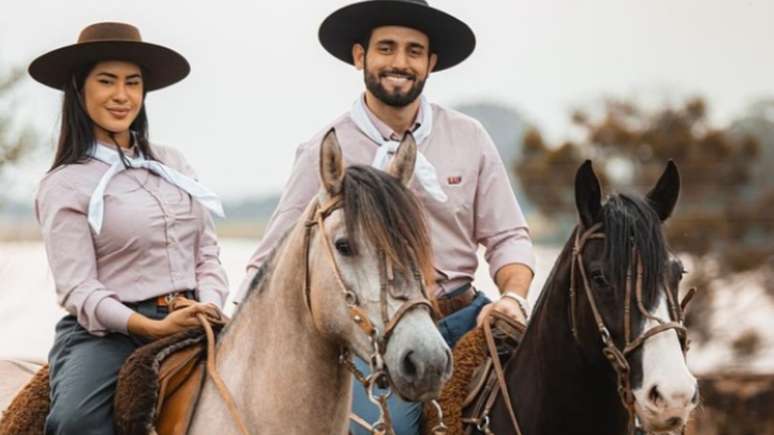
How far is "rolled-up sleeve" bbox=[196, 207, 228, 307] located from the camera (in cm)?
609

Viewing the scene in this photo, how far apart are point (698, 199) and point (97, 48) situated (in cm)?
1430

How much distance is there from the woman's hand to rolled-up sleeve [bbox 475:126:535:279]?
5.03ft

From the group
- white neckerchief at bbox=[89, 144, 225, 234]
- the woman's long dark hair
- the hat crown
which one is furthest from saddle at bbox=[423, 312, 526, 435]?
the hat crown

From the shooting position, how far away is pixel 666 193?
18.5ft

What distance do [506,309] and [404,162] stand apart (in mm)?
1337

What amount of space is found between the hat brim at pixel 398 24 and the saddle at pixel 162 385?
1.78 meters

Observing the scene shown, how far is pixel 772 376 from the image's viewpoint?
1569 cm

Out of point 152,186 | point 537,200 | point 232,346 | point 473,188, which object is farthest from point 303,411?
point 537,200

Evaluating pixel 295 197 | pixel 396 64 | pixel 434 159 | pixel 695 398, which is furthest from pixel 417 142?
pixel 695 398

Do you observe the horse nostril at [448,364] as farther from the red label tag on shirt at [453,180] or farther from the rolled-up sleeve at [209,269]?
the red label tag on shirt at [453,180]

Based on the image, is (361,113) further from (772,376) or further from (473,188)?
(772,376)

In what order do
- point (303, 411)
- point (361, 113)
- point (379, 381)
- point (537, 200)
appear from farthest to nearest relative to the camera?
point (537, 200)
point (361, 113)
point (303, 411)
point (379, 381)

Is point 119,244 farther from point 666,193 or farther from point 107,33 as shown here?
point 666,193

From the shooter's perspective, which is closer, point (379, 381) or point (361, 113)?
point (379, 381)
